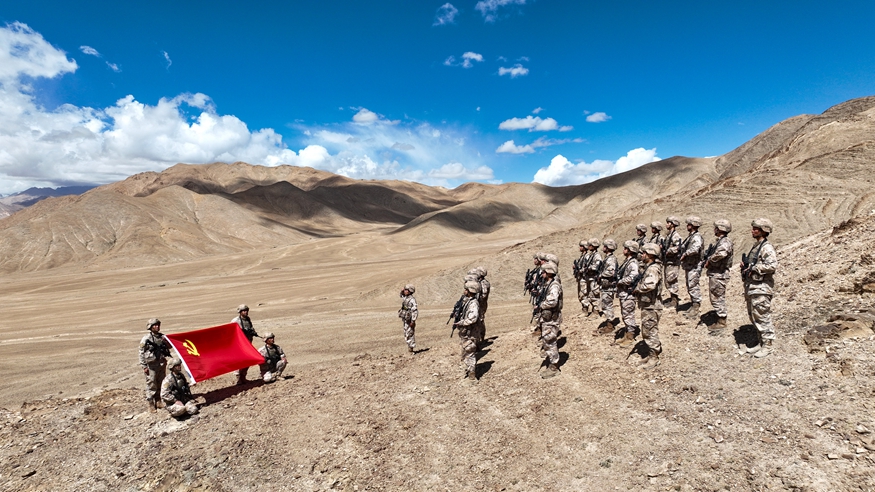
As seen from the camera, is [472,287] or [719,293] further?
[472,287]

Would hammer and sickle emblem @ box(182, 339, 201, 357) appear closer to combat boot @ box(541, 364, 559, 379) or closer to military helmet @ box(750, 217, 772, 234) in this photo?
combat boot @ box(541, 364, 559, 379)

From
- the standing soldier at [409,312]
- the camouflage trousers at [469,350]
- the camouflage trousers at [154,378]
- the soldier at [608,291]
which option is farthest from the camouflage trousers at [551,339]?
the camouflage trousers at [154,378]

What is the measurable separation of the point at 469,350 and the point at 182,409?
5646 millimetres

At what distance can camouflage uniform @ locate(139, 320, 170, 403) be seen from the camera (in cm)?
933

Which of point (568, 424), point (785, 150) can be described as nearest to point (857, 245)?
point (568, 424)

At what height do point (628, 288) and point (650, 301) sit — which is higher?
point (628, 288)

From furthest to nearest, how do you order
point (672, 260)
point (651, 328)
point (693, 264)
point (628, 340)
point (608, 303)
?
1. point (672, 260)
2. point (608, 303)
3. point (693, 264)
4. point (628, 340)
5. point (651, 328)

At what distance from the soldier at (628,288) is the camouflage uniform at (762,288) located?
189cm

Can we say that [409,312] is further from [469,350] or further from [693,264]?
[693,264]

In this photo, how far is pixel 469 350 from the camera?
30.7 ft

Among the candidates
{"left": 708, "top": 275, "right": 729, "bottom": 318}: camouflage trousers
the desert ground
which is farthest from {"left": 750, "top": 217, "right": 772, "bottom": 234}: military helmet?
the desert ground

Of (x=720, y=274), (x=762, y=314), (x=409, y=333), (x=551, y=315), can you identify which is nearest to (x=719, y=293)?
(x=720, y=274)

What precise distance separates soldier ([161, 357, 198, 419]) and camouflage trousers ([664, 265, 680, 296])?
422 inches

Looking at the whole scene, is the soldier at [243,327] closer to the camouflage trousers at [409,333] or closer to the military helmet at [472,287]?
the camouflage trousers at [409,333]
